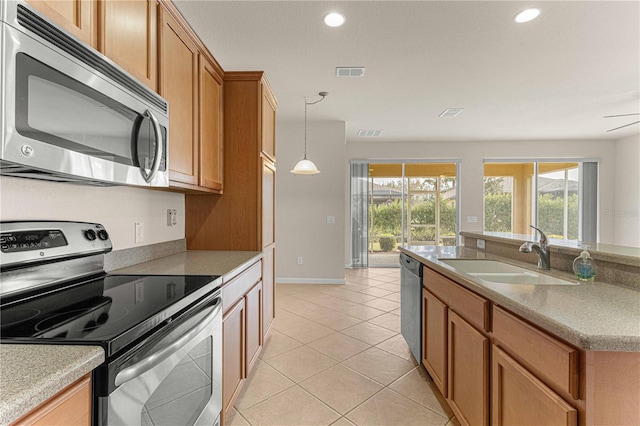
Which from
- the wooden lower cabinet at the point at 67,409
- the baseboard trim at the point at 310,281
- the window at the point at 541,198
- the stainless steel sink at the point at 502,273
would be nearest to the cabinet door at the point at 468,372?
the stainless steel sink at the point at 502,273

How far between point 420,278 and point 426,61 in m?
2.09

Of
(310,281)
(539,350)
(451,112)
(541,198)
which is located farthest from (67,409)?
(541,198)

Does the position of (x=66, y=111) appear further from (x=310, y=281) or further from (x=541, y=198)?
(x=541, y=198)

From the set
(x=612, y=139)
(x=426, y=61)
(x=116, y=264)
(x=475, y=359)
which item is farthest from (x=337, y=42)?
(x=612, y=139)

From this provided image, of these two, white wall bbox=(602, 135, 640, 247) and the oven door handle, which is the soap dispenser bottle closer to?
the oven door handle

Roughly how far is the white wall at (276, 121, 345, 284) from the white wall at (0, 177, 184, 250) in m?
2.78

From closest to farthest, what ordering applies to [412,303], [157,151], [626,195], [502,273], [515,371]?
[515,371]
[157,151]
[502,273]
[412,303]
[626,195]

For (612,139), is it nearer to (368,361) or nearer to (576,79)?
(576,79)

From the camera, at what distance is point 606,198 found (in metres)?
6.43

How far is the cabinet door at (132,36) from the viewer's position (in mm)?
1249

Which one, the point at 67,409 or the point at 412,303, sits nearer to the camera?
the point at 67,409

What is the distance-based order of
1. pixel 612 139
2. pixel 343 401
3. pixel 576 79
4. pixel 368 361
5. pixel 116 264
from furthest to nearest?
pixel 612 139 < pixel 576 79 < pixel 368 361 < pixel 343 401 < pixel 116 264

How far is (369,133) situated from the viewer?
5898 mm

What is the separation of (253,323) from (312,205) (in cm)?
311
